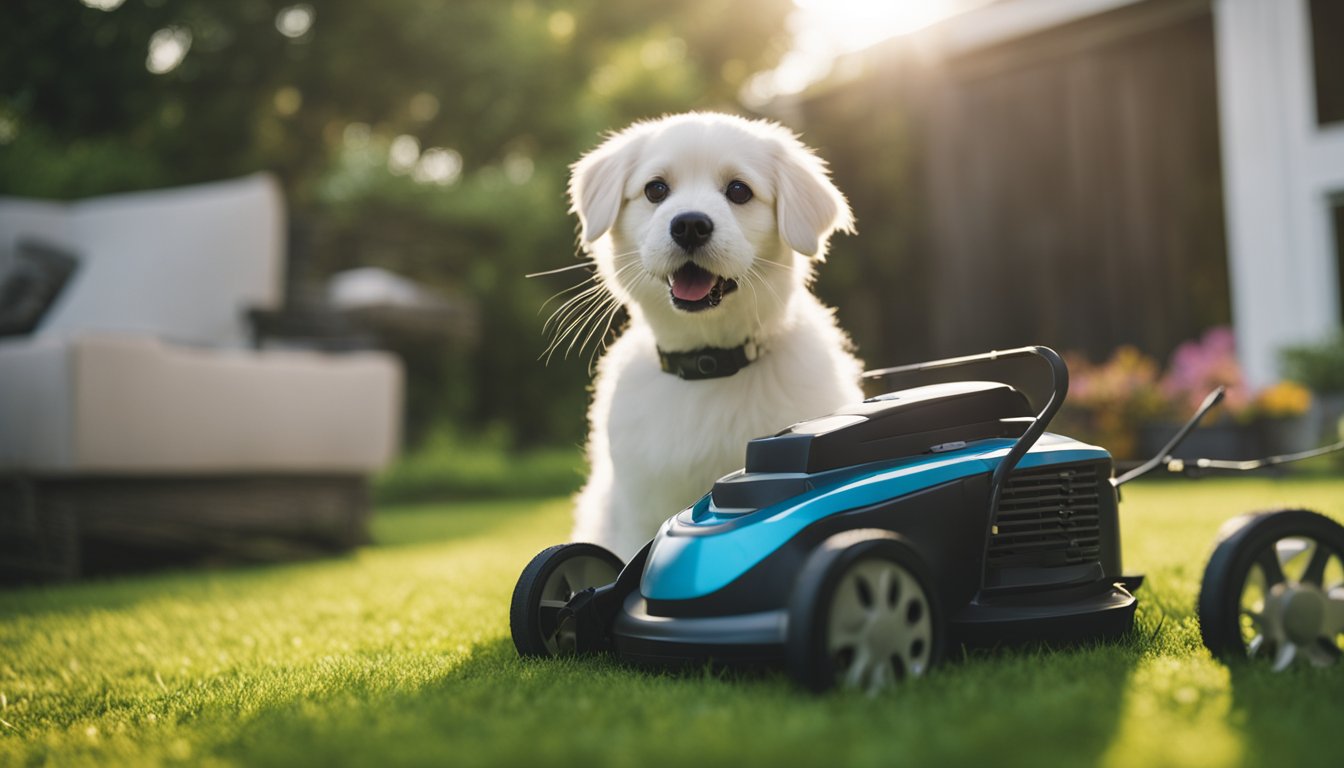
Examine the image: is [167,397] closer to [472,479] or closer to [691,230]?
[691,230]

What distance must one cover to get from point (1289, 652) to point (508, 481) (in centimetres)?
813

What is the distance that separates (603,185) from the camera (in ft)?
8.40

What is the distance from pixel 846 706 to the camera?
1.42 m

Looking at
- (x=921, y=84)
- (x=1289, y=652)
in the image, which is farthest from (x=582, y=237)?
(x=921, y=84)

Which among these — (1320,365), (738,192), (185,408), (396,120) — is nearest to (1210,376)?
Result: (1320,365)

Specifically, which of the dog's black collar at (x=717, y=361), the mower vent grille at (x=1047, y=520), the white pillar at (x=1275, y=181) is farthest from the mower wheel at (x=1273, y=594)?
the white pillar at (x=1275, y=181)

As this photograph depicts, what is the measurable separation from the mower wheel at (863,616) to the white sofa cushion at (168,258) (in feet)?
15.2

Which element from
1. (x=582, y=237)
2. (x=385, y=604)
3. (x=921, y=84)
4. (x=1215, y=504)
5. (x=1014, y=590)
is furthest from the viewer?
(x=921, y=84)

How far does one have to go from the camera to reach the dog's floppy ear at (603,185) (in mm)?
2525

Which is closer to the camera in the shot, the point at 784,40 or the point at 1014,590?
the point at 1014,590

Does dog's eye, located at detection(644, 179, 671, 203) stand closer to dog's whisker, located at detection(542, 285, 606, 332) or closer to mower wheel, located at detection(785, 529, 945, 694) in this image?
dog's whisker, located at detection(542, 285, 606, 332)

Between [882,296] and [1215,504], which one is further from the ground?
[882,296]

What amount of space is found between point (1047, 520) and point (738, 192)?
1.05m

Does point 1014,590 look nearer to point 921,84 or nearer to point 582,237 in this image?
point 582,237
